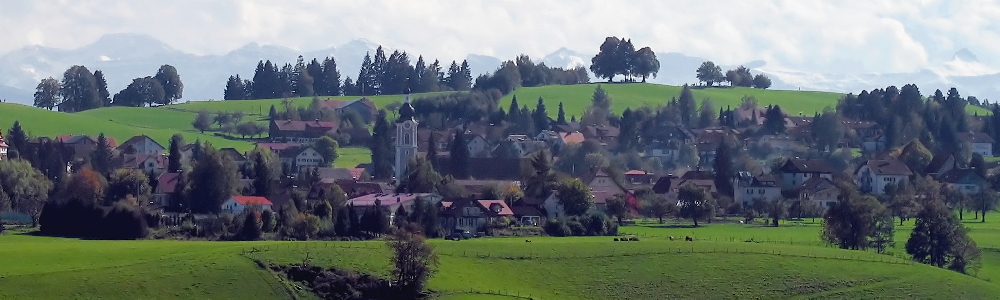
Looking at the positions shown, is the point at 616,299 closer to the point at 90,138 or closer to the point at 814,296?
the point at 814,296

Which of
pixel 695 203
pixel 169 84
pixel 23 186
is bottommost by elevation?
pixel 695 203

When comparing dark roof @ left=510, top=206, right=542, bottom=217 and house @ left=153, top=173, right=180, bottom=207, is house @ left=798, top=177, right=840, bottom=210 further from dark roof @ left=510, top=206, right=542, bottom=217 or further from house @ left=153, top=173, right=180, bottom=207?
house @ left=153, top=173, right=180, bottom=207

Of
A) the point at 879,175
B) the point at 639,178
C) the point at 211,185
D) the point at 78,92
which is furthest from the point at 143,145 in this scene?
the point at 879,175

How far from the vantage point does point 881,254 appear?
83.6 m

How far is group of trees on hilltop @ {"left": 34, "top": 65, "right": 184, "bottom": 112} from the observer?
7466 inches

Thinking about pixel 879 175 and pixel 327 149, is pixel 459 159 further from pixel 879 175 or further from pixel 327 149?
pixel 879 175

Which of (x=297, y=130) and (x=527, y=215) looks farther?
(x=297, y=130)

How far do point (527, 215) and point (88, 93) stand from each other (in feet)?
333

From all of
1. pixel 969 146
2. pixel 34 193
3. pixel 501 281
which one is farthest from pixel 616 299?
pixel 969 146

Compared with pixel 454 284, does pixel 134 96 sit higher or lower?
higher

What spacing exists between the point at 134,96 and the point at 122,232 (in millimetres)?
111307

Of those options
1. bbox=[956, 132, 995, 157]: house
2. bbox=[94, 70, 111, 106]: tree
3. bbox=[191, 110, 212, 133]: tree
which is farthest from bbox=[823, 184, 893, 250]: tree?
bbox=[94, 70, 111, 106]: tree

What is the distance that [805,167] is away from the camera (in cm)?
12900

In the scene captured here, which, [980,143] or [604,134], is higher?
[604,134]
